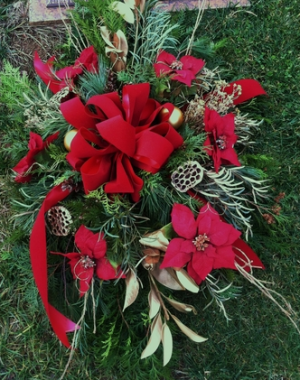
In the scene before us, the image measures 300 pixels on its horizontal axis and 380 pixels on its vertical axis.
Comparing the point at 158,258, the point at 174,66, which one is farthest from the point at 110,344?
the point at 174,66

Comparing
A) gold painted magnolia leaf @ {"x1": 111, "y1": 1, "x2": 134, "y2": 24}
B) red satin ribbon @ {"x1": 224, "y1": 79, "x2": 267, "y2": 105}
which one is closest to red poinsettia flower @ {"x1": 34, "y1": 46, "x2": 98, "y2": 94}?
gold painted magnolia leaf @ {"x1": 111, "y1": 1, "x2": 134, "y2": 24}

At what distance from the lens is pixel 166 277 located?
0.99 metres

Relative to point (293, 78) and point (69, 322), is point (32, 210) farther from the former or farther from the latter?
point (293, 78)

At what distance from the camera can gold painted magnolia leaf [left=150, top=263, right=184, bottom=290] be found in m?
0.98

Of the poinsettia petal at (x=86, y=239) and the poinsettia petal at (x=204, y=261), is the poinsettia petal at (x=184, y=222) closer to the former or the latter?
the poinsettia petal at (x=204, y=261)

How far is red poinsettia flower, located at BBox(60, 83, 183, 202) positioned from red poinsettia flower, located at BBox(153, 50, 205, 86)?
0.29 feet

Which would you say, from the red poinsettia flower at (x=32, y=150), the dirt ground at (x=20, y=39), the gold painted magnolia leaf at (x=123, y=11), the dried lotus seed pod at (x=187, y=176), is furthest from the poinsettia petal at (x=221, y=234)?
the dirt ground at (x=20, y=39)

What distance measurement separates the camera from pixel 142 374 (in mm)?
1179

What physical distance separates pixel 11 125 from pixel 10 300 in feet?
1.98

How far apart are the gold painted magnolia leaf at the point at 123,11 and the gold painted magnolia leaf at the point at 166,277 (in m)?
0.64

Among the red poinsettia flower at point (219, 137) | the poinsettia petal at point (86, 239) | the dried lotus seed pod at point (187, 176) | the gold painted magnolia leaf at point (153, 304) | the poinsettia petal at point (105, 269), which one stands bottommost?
the gold painted magnolia leaf at point (153, 304)

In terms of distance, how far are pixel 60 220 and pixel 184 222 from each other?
0.31m

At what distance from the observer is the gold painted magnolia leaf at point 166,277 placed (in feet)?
3.21

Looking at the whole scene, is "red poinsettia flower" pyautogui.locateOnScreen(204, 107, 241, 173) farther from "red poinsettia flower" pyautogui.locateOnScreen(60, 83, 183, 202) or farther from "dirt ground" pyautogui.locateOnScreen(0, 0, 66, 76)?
"dirt ground" pyautogui.locateOnScreen(0, 0, 66, 76)
